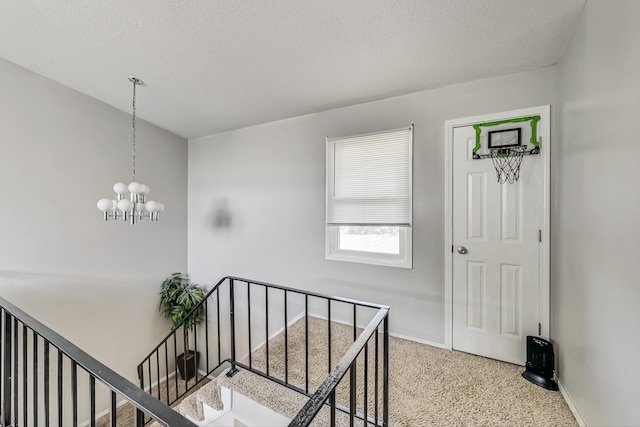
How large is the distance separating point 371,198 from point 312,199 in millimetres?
708

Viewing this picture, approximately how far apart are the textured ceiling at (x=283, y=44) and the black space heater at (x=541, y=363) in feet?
6.81

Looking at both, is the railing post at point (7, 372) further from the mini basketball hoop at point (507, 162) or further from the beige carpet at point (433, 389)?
the mini basketball hoop at point (507, 162)

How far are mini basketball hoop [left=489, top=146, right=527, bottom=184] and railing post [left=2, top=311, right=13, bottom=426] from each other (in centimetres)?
343

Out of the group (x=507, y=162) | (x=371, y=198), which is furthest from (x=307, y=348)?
(x=507, y=162)

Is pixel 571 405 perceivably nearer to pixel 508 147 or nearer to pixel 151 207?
pixel 508 147

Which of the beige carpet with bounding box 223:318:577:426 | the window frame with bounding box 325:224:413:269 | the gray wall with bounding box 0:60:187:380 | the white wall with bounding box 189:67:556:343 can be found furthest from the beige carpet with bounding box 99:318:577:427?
the gray wall with bounding box 0:60:187:380

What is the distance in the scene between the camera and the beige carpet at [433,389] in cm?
166

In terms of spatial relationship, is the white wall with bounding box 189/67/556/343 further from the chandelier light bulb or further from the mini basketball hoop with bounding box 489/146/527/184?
the chandelier light bulb

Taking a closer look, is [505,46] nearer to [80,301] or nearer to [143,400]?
[143,400]

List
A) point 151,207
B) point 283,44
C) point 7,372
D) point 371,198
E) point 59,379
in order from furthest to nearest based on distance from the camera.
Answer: point 371,198 < point 151,207 < point 283,44 < point 7,372 < point 59,379

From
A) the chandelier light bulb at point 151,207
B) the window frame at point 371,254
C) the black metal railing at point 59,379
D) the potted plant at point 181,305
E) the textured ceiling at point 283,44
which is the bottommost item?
the potted plant at point 181,305

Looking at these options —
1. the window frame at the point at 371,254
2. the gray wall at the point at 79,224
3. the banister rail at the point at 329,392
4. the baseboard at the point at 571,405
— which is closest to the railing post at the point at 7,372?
the gray wall at the point at 79,224

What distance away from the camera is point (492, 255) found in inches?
88.7

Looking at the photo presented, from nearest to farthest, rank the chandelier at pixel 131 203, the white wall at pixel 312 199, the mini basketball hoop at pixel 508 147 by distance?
1. the mini basketball hoop at pixel 508 147
2. the chandelier at pixel 131 203
3. the white wall at pixel 312 199
